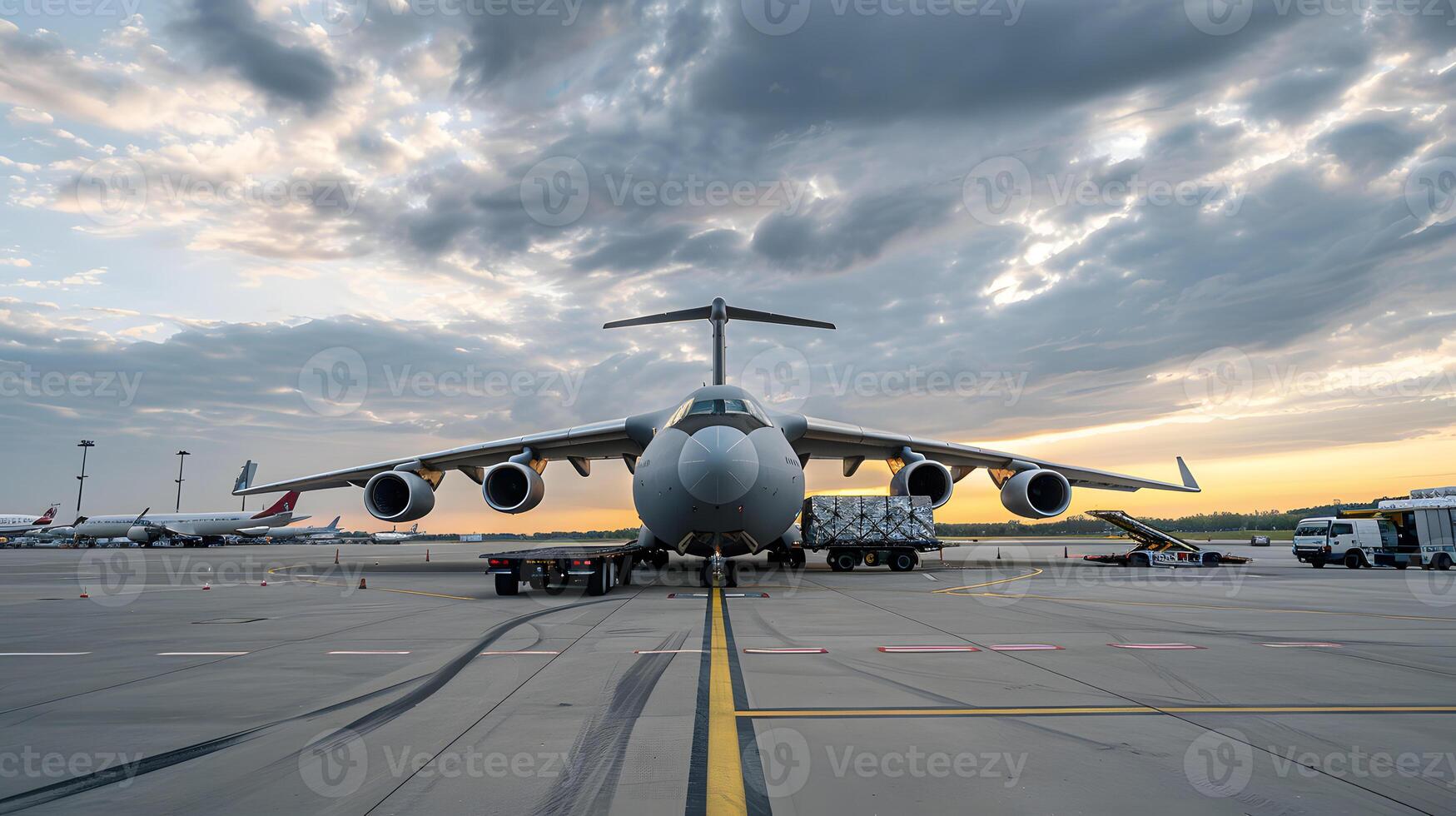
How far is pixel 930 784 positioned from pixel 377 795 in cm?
255

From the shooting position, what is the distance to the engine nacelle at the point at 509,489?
19.1m

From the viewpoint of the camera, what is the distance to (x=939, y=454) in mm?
22234

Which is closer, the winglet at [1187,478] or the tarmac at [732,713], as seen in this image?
the tarmac at [732,713]

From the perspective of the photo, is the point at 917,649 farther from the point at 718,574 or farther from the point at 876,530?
the point at 876,530

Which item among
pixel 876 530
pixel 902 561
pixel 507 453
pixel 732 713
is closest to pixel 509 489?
pixel 507 453

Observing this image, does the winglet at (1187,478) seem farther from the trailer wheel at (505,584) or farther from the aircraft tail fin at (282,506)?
the aircraft tail fin at (282,506)

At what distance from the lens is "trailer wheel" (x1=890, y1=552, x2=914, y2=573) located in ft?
69.8

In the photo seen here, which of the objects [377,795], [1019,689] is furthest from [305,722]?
[1019,689]

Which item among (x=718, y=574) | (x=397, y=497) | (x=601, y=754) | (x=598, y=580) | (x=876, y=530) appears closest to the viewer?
(x=601, y=754)

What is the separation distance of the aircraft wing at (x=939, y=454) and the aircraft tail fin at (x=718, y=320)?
8.80 feet

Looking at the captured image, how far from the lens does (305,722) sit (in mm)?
4691

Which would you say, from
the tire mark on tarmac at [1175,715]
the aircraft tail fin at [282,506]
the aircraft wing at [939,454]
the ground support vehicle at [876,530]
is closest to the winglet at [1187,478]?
the aircraft wing at [939,454]

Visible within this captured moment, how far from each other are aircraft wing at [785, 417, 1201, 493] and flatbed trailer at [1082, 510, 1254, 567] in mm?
1593

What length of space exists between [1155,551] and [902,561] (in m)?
10.1
